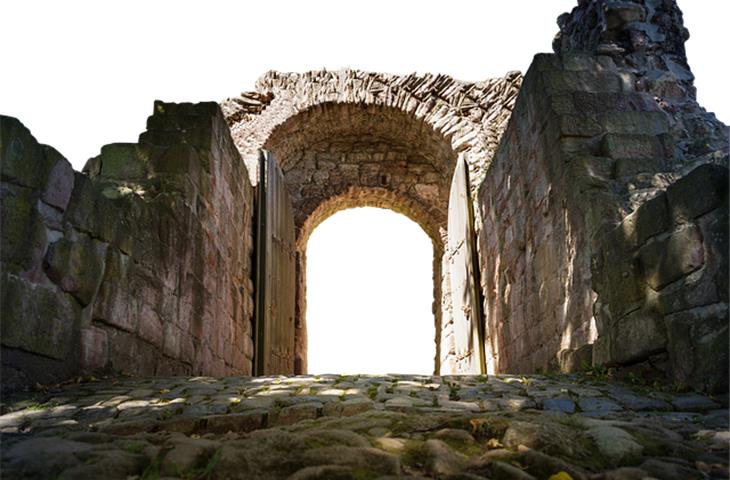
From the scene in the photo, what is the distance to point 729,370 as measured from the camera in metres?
2.60

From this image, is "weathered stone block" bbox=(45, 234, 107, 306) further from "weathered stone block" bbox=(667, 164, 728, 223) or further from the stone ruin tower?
"weathered stone block" bbox=(667, 164, 728, 223)

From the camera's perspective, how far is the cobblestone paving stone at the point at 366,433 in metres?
1.78

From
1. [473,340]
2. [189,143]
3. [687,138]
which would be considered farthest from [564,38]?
[189,143]

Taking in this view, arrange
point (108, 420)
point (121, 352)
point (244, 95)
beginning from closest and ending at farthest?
point (108, 420) < point (121, 352) < point (244, 95)

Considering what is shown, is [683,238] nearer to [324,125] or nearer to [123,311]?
[123,311]

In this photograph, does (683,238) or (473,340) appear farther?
(473,340)

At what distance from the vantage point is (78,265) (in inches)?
136

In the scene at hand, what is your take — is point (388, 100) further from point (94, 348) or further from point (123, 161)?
point (94, 348)

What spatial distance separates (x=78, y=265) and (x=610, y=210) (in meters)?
3.23

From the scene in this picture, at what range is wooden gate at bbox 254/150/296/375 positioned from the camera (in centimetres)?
716

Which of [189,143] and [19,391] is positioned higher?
[189,143]

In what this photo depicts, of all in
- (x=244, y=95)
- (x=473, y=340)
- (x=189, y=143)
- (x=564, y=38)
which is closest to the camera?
(x=189, y=143)

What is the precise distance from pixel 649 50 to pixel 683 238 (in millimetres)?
3352

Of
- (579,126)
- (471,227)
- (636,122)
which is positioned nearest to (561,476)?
(579,126)
